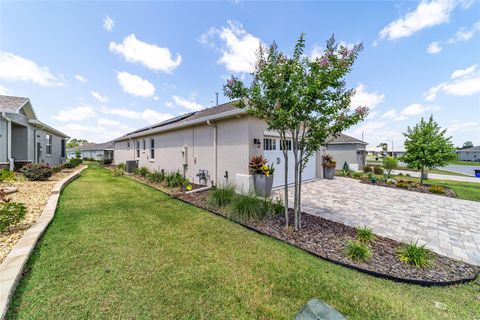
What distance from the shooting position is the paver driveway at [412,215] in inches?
172

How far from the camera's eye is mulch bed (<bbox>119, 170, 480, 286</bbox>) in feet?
10.3

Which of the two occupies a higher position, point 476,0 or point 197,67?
point 197,67

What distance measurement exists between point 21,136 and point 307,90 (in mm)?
18238

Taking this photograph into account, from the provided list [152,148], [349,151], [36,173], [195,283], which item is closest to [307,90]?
[195,283]

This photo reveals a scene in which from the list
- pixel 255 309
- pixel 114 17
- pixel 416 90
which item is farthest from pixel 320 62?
pixel 416 90

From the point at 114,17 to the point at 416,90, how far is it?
57.7 feet

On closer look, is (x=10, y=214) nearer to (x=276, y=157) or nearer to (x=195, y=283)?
(x=195, y=283)

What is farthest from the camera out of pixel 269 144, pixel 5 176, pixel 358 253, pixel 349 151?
pixel 349 151

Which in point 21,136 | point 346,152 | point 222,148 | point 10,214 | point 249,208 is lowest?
point 249,208

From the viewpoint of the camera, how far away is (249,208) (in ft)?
18.2

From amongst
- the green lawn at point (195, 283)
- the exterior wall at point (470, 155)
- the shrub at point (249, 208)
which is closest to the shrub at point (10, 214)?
the green lawn at point (195, 283)

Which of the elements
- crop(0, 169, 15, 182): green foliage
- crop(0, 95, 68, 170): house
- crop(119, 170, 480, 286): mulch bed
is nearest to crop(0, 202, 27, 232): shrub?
crop(119, 170, 480, 286): mulch bed

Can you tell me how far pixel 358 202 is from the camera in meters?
7.46

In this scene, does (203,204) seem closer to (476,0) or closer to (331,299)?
(331,299)
